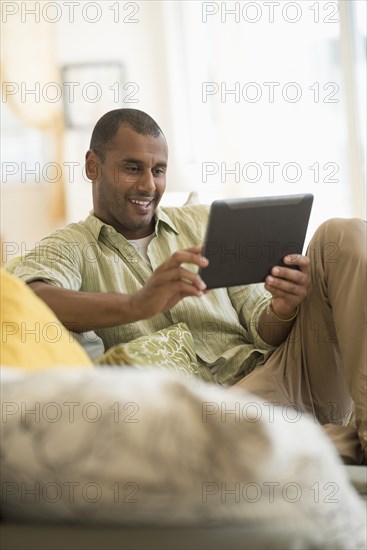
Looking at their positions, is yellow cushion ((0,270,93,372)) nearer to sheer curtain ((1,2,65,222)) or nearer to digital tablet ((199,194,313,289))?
digital tablet ((199,194,313,289))

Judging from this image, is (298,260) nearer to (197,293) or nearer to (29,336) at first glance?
(197,293)

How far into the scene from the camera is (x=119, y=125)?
2328mm

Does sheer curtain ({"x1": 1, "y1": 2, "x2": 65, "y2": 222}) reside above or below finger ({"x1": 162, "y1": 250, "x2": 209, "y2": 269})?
above

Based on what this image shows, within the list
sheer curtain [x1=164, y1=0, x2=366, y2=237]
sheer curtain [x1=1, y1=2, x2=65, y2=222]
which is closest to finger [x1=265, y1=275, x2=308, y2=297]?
sheer curtain [x1=164, y1=0, x2=366, y2=237]

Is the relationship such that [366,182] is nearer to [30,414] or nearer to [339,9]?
[339,9]

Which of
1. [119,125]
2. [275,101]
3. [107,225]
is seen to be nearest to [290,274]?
[107,225]

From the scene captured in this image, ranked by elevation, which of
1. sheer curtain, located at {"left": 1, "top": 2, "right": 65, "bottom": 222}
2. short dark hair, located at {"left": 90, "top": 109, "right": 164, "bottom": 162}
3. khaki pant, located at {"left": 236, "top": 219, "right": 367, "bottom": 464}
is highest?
sheer curtain, located at {"left": 1, "top": 2, "right": 65, "bottom": 222}

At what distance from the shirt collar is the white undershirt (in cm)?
3

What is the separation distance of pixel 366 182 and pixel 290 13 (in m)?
1.01

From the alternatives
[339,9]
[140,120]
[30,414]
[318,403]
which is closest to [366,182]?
[339,9]

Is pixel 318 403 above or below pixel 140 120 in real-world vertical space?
below

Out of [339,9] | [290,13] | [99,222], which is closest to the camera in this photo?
[99,222]

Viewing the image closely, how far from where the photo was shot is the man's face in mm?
2281

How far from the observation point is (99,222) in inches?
87.2
